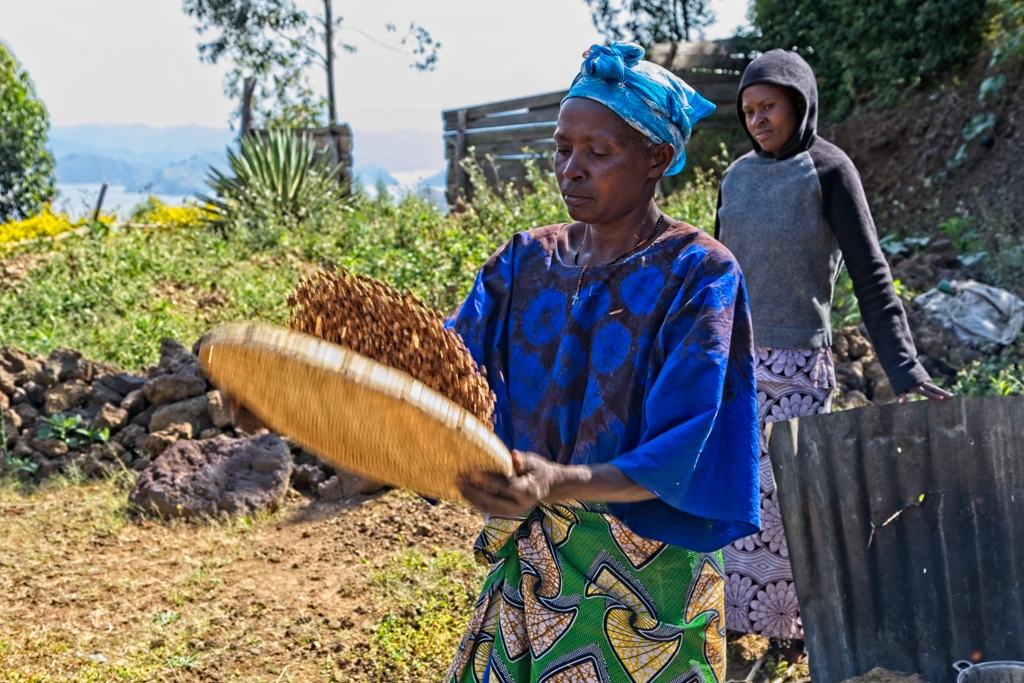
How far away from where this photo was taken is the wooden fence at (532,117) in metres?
11.7

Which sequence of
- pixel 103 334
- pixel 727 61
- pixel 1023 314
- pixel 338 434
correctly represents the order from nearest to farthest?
pixel 338 434 < pixel 1023 314 < pixel 103 334 < pixel 727 61

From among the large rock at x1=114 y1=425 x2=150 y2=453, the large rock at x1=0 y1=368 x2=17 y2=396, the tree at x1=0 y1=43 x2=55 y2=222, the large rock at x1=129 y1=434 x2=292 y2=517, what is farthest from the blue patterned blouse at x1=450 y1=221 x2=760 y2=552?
the tree at x1=0 y1=43 x2=55 y2=222

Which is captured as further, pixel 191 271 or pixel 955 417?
pixel 191 271

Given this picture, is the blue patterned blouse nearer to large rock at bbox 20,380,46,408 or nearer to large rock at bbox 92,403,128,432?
large rock at bbox 92,403,128,432

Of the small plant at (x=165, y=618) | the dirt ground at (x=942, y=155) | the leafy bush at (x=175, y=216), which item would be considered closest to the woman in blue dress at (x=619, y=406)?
the small plant at (x=165, y=618)

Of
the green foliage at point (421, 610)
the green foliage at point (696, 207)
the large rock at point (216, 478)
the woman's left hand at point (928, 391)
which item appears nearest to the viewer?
the woman's left hand at point (928, 391)

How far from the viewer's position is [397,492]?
5164mm

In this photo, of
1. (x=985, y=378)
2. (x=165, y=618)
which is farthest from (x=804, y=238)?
Answer: (x=985, y=378)

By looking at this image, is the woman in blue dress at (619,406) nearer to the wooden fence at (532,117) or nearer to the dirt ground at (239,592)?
the dirt ground at (239,592)

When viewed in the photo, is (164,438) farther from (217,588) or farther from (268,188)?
(268,188)

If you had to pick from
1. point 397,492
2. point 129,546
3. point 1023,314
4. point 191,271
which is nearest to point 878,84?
point 1023,314

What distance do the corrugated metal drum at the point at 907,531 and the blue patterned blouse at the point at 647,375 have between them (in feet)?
3.38

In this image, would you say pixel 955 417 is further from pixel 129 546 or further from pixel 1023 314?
pixel 1023 314

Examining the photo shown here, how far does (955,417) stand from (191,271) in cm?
746
